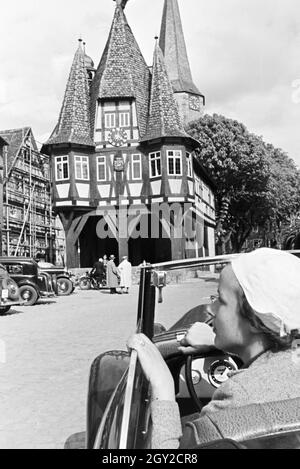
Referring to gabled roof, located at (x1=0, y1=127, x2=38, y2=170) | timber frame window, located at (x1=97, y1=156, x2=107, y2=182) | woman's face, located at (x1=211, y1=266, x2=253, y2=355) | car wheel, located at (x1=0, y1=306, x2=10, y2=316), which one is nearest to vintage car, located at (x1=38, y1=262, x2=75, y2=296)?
car wheel, located at (x1=0, y1=306, x2=10, y2=316)

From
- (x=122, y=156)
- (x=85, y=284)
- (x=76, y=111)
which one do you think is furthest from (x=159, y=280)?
(x=76, y=111)

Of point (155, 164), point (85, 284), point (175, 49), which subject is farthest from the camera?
point (175, 49)

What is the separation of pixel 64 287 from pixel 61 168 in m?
10.1

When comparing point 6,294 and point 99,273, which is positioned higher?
point 99,273

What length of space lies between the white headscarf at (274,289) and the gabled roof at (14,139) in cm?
5127

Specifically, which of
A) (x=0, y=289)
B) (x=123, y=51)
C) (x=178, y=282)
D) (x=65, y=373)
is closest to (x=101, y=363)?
(x=178, y=282)

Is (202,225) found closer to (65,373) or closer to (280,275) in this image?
(65,373)

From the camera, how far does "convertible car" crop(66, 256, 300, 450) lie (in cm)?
131

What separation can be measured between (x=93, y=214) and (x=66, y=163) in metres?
3.41

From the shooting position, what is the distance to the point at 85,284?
93.9 feet

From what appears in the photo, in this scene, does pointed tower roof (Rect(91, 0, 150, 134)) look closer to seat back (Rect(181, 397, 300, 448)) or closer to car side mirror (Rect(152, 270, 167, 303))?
car side mirror (Rect(152, 270, 167, 303))

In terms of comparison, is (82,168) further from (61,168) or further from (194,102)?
(194,102)

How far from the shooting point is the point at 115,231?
108 ft

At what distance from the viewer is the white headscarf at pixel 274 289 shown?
1540 millimetres
